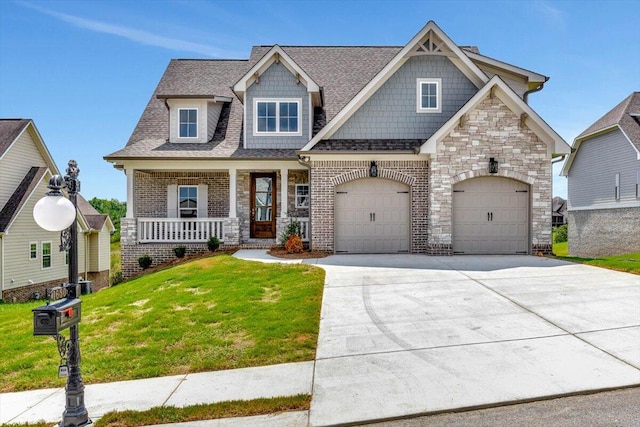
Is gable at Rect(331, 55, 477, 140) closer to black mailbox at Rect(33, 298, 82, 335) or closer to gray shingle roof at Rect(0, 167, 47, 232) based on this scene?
black mailbox at Rect(33, 298, 82, 335)

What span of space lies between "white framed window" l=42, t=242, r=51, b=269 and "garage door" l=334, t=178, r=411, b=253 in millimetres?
16655

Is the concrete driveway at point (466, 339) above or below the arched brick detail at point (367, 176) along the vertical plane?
below

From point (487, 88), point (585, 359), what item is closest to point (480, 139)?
point (487, 88)

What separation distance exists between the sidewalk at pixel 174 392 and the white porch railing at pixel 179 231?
9.93 m

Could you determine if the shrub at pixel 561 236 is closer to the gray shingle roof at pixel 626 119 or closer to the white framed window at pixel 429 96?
the gray shingle roof at pixel 626 119

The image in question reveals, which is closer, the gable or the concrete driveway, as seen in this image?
the concrete driveway

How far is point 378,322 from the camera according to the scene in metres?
7.32

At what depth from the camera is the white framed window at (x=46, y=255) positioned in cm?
2150

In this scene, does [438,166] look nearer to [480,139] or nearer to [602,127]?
[480,139]

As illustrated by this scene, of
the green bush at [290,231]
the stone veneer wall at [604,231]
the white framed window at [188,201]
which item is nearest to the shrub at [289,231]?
the green bush at [290,231]

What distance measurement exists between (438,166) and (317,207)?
4.29 metres

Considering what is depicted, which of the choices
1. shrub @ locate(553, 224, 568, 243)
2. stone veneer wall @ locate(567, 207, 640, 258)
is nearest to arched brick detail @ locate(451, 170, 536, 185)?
stone veneer wall @ locate(567, 207, 640, 258)

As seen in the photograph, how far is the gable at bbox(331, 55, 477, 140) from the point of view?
1497 cm

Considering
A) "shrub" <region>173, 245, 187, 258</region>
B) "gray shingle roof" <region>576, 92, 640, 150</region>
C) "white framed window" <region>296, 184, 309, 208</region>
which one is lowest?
"shrub" <region>173, 245, 187, 258</region>
